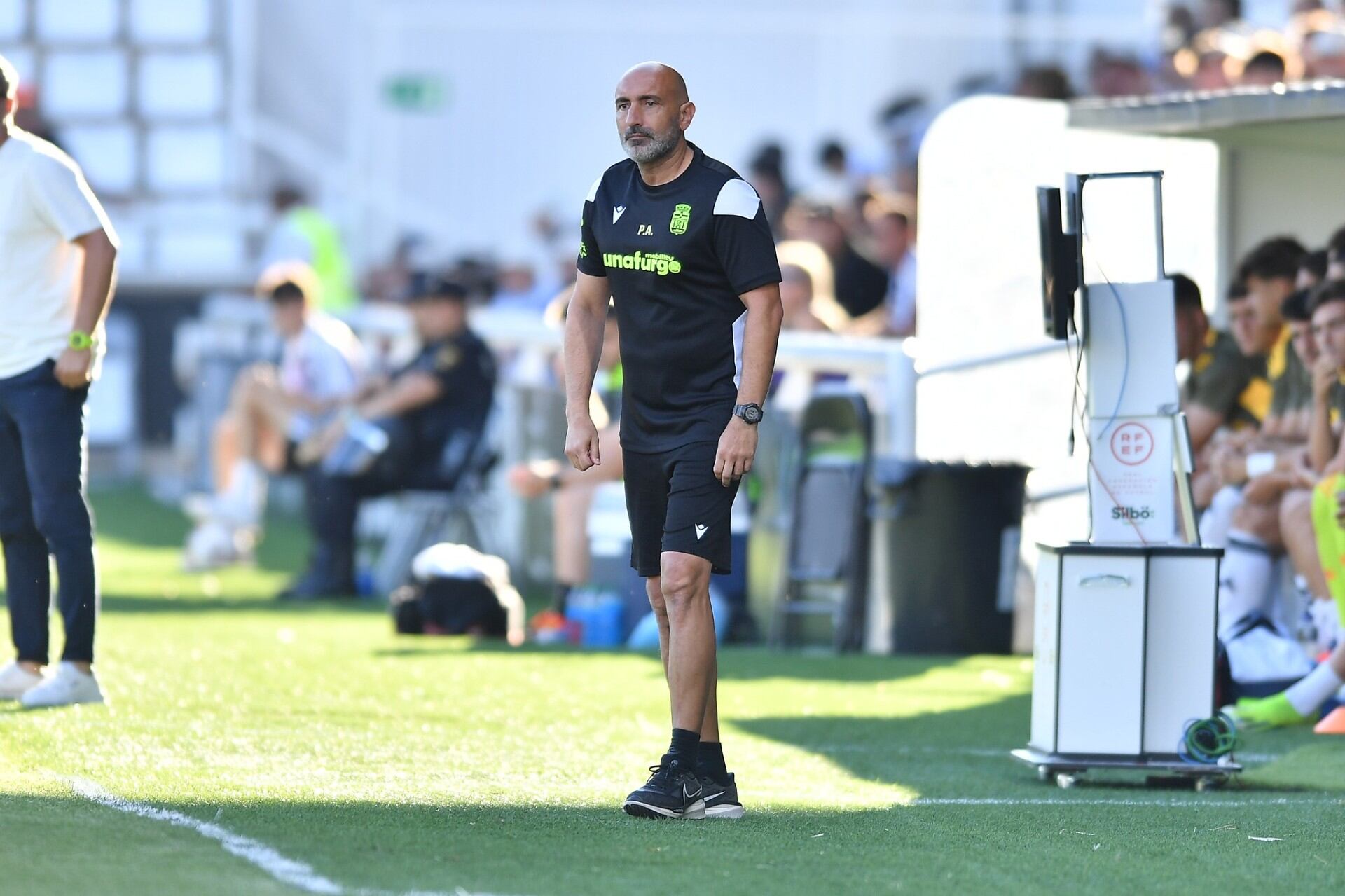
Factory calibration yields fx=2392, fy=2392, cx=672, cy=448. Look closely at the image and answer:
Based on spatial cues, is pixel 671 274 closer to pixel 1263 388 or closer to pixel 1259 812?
pixel 1259 812

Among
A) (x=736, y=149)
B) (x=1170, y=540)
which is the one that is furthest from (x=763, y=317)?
(x=736, y=149)

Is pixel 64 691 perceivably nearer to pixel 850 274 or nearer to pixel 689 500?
pixel 689 500

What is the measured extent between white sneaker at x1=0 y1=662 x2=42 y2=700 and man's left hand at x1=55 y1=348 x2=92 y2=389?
1.07m

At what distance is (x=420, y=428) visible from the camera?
1402cm

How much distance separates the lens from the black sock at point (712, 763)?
6.47 metres

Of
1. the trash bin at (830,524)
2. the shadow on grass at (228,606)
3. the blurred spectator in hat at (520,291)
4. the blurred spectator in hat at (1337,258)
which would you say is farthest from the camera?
the blurred spectator in hat at (520,291)

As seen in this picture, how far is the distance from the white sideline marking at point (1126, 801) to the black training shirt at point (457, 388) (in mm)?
7333

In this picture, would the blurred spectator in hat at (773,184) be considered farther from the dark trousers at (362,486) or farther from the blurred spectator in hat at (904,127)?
the dark trousers at (362,486)

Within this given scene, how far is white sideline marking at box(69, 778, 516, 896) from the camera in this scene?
5.10m

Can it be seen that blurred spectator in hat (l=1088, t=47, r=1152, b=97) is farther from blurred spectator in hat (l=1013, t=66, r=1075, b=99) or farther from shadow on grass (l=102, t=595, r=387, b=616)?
shadow on grass (l=102, t=595, r=387, b=616)

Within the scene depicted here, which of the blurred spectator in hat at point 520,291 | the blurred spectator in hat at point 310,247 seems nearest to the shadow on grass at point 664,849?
the blurred spectator in hat at point 520,291

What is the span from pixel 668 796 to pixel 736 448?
93 cm

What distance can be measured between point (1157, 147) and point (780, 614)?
2922 mm

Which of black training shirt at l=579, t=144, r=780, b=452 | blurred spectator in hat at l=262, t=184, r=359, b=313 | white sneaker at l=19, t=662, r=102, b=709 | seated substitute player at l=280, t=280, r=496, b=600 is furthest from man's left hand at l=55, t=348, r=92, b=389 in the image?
blurred spectator in hat at l=262, t=184, r=359, b=313
